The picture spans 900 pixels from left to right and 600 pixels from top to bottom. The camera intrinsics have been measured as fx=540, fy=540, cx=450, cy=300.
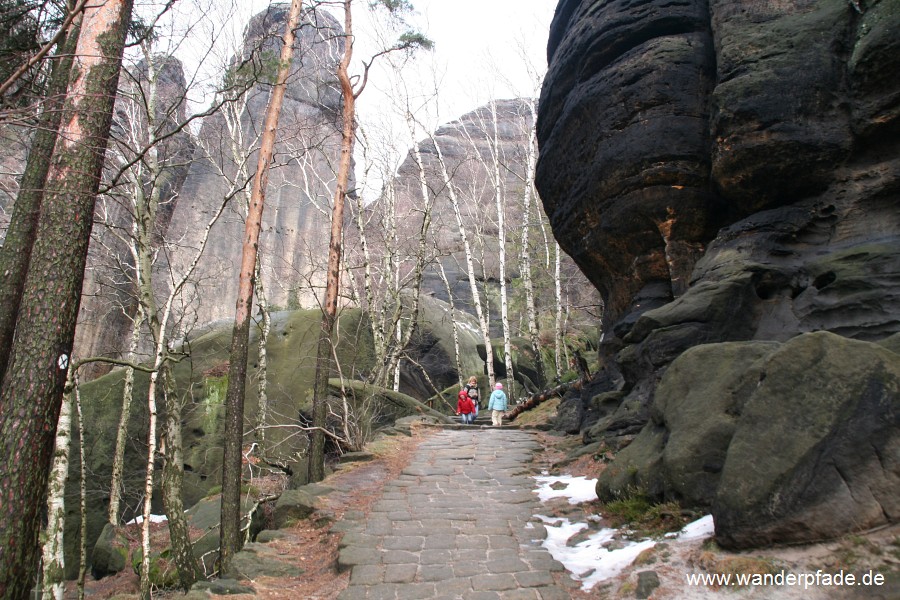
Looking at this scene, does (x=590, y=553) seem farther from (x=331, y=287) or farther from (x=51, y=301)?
(x=331, y=287)

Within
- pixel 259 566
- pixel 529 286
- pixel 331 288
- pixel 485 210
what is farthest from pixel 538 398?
pixel 259 566

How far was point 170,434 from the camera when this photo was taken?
28.9 feet

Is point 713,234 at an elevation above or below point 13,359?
above

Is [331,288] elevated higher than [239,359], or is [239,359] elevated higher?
[331,288]

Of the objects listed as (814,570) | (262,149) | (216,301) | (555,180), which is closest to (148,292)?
(262,149)

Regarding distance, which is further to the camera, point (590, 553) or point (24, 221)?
point (24, 221)

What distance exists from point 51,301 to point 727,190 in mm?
8905

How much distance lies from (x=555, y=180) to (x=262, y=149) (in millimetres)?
6465

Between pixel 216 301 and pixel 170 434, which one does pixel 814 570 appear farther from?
pixel 216 301

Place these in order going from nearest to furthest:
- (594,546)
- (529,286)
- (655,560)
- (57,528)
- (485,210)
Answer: (655,560) → (594,546) → (57,528) → (529,286) → (485,210)

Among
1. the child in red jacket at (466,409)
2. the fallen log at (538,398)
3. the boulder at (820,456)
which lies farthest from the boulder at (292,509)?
the fallen log at (538,398)

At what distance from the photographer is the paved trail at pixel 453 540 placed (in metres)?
4.48

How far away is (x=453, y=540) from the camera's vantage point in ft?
18.5

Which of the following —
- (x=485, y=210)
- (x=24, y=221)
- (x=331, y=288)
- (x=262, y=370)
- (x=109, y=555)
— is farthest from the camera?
(x=485, y=210)
